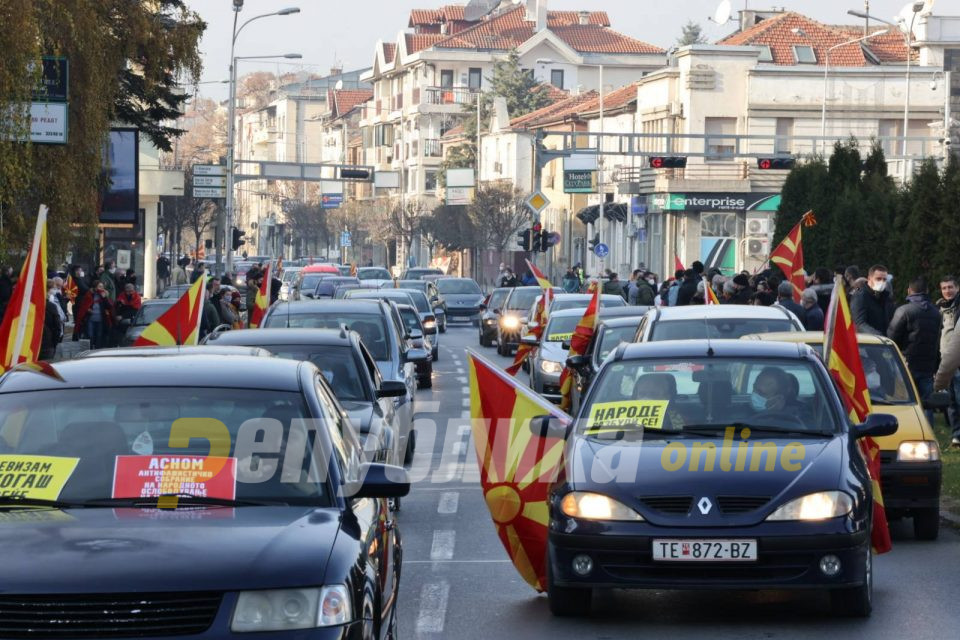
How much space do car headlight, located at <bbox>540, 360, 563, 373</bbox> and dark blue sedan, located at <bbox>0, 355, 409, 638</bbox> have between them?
17.4 m

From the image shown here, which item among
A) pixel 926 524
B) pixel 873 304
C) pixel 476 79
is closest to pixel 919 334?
pixel 873 304

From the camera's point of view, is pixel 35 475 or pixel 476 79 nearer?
pixel 35 475

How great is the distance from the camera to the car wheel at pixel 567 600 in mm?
9320

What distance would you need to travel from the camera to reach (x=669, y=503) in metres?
8.94

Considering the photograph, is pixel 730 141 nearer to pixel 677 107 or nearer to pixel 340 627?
pixel 677 107

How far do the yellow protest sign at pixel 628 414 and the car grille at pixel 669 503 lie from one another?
87 centimetres

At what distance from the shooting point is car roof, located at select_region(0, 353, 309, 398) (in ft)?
23.0

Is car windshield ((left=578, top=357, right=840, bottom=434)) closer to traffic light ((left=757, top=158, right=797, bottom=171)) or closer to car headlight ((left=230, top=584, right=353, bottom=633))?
car headlight ((left=230, top=584, right=353, bottom=633))

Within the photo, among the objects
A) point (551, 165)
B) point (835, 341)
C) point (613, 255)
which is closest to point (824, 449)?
point (835, 341)

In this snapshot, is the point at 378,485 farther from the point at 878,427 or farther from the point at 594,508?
the point at 878,427

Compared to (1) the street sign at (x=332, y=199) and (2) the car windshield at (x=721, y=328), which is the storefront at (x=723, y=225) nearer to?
(1) the street sign at (x=332, y=199)

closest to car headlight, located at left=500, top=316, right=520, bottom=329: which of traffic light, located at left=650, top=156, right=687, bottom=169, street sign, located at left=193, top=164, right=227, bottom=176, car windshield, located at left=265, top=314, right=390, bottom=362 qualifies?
traffic light, located at left=650, top=156, right=687, bottom=169

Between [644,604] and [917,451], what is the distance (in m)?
3.43

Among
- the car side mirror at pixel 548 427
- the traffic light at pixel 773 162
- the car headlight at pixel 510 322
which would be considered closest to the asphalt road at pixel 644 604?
the car side mirror at pixel 548 427
